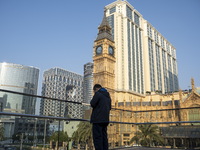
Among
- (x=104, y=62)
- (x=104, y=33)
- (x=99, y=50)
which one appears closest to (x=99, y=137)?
(x=104, y=62)

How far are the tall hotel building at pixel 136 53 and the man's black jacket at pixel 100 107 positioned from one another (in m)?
76.1

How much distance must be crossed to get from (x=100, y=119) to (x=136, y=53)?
94110mm

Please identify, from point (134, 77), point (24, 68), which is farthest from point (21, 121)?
point (24, 68)

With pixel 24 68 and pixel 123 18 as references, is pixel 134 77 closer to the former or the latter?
pixel 123 18

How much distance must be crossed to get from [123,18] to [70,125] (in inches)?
3589

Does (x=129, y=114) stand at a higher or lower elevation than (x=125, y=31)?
lower

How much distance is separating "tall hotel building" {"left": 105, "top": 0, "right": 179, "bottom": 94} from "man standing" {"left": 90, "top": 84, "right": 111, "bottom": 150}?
250ft

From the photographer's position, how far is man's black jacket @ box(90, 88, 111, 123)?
394cm

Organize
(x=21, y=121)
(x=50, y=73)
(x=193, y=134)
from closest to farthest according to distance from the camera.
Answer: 1. (x=21, y=121)
2. (x=193, y=134)
3. (x=50, y=73)

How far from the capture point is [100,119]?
12.8 feet

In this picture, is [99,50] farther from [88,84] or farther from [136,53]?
[88,84]

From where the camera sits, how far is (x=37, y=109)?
538cm

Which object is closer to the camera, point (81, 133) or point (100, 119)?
point (100, 119)

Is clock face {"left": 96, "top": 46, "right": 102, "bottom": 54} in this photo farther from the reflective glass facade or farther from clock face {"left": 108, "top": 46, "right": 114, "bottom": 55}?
the reflective glass facade
